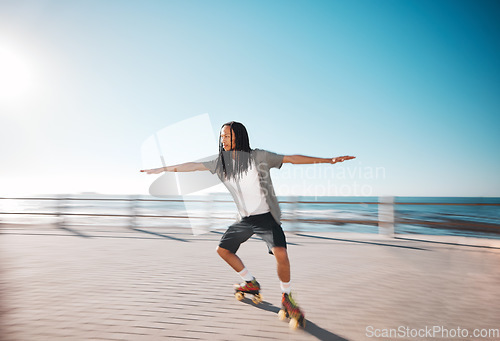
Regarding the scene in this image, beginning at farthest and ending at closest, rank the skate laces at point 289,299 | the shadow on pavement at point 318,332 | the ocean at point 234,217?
1. the ocean at point 234,217
2. the skate laces at point 289,299
3. the shadow on pavement at point 318,332

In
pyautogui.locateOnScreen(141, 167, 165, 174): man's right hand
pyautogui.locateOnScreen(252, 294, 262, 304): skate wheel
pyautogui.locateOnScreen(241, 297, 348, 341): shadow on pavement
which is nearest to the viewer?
pyautogui.locateOnScreen(241, 297, 348, 341): shadow on pavement

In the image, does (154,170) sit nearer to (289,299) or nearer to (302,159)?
(302,159)

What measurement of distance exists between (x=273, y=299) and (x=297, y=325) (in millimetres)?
817

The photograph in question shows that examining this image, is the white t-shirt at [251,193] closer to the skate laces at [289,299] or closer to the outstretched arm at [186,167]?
the outstretched arm at [186,167]

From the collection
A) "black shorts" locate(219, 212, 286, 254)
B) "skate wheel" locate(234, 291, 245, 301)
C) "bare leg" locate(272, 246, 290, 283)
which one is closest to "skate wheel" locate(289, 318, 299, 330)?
"bare leg" locate(272, 246, 290, 283)

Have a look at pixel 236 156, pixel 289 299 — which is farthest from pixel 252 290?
pixel 236 156

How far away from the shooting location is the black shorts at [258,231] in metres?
2.95

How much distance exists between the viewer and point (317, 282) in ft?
13.8

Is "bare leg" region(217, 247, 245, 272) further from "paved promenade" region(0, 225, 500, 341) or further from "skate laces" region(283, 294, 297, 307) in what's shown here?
"skate laces" region(283, 294, 297, 307)

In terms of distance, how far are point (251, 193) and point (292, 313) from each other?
3.72 ft

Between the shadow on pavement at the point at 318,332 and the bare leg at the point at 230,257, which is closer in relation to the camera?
the shadow on pavement at the point at 318,332

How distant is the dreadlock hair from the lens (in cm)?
306

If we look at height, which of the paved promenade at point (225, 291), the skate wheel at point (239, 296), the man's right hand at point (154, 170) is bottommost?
the paved promenade at point (225, 291)

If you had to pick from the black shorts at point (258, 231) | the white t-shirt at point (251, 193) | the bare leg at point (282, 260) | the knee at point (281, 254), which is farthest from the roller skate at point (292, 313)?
the white t-shirt at point (251, 193)
